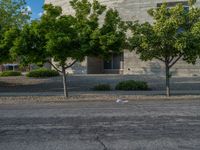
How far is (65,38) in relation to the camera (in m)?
20.4

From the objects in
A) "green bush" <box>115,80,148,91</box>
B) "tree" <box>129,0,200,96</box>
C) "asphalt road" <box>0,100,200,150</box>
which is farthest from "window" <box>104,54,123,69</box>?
"asphalt road" <box>0,100,200,150</box>

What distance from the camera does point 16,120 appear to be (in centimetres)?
1241

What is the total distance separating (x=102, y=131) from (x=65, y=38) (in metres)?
11.0

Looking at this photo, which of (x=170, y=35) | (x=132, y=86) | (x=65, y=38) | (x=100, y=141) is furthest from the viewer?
(x=132, y=86)

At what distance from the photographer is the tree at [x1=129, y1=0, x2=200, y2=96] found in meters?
20.7

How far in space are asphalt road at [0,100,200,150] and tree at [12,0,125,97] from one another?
7470 mm

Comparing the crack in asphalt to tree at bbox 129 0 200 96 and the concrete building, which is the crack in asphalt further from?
the concrete building

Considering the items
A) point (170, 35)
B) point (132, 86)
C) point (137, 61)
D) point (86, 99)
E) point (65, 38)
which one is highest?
point (170, 35)

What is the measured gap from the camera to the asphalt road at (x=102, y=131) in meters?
8.34

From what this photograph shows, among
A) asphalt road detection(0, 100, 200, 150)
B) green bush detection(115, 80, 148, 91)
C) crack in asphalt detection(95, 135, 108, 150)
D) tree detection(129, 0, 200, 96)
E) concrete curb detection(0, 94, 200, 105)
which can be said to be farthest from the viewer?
green bush detection(115, 80, 148, 91)

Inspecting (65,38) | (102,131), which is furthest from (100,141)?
(65,38)

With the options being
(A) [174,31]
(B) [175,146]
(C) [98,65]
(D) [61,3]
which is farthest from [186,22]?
(D) [61,3]

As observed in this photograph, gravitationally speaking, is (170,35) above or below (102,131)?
above

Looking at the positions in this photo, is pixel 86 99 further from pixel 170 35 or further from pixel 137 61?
pixel 137 61
